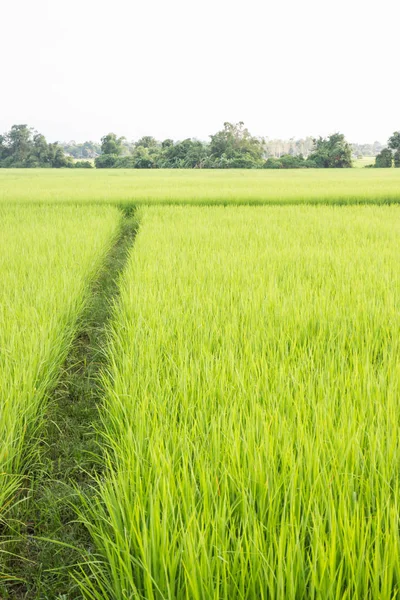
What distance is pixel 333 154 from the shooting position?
3206 cm

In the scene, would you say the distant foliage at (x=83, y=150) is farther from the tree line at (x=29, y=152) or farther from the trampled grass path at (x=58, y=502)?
the trampled grass path at (x=58, y=502)

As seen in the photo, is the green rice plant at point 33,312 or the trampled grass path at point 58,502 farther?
the green rice plant at point 33,312

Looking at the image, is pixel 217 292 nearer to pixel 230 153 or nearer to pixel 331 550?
pixel 331 550

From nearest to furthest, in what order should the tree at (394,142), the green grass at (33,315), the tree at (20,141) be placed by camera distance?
1. the green grass at (33,315)
2. the tree at (394,142)
3. the tree at (20,141)

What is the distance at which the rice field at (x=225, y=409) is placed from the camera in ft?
2.65

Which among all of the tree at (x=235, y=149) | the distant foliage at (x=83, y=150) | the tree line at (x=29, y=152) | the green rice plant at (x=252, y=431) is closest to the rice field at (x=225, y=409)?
the green rice plant at (x=252, y=431)

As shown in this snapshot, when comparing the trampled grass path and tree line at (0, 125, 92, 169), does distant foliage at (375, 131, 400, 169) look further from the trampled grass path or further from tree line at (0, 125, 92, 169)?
the trampled grass path

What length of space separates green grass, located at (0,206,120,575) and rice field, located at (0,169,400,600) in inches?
0.5

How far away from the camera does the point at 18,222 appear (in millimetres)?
5918

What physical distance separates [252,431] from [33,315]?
1.55m

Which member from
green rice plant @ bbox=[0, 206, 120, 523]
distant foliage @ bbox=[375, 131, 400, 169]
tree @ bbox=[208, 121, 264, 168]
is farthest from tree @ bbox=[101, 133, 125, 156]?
green rice plant @ bbox=[0, 206, 120, 523]

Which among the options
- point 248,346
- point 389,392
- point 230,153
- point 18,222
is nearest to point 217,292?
point 248,346

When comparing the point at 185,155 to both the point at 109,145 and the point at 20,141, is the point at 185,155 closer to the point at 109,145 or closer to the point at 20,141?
the point at 109,145

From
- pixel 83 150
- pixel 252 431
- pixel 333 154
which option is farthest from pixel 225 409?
pixel 83 150
